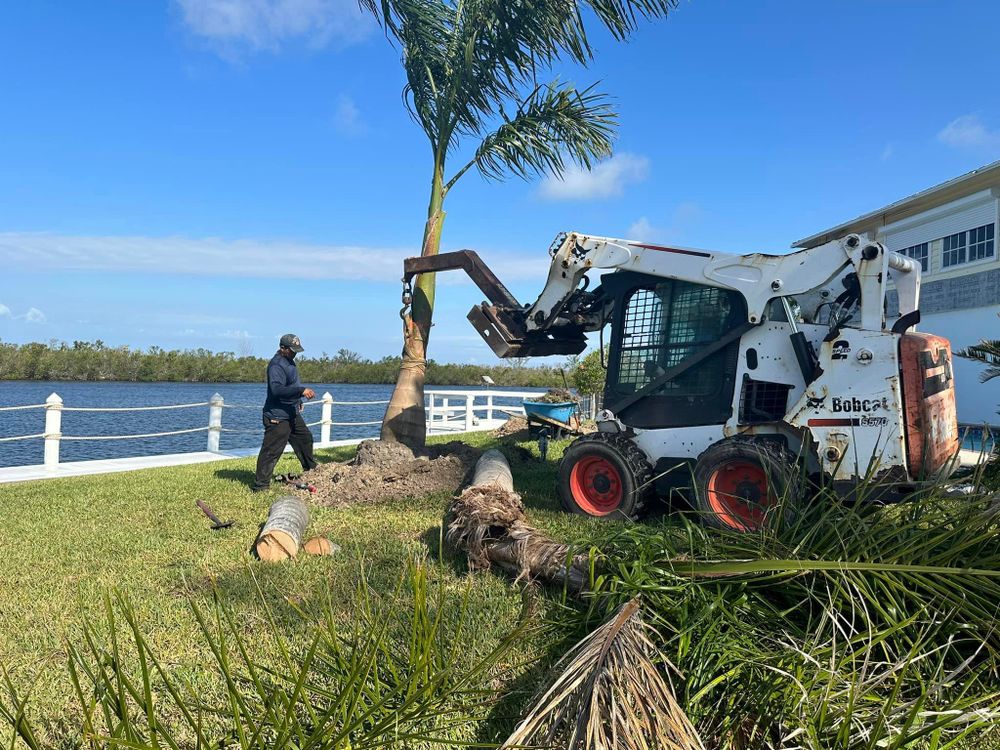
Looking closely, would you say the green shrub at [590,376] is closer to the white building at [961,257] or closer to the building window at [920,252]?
the white building at [961,257]

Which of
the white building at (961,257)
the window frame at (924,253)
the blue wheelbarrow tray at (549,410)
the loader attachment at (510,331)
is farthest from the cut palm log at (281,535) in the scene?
the window frame at (924,253)

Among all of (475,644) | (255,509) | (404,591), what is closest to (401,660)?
(475,644)

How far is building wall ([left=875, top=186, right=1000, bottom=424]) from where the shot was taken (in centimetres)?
1720

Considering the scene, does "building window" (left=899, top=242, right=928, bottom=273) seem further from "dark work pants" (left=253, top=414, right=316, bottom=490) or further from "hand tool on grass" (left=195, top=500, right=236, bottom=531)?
"hand tool on grass" (left=195, top=500, right=236, bottom=531)

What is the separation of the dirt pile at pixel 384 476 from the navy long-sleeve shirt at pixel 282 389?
87cm

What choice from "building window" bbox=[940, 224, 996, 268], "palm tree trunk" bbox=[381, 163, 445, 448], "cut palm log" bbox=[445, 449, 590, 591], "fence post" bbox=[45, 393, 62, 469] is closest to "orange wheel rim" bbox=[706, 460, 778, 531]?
"cut palm log" bbox=[445, 449, 590, 591]

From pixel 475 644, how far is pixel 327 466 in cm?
600

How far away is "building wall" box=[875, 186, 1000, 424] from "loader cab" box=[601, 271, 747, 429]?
1430cm

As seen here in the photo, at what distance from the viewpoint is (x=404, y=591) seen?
443 centimetres

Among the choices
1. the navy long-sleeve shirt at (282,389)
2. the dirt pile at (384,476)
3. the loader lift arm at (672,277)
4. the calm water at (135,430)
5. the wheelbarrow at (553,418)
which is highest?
the loader lift arm at (672,277)

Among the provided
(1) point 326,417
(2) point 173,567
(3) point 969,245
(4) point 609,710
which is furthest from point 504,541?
(3) point 969,245

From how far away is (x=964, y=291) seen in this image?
1825 centimetres

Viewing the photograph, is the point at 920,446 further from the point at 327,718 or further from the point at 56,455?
the point at 56,455

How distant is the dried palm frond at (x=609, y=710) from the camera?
1.84m
